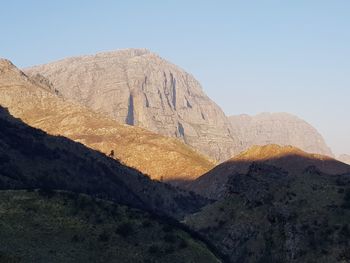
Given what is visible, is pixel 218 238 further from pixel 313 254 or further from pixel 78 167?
pixel 78 167

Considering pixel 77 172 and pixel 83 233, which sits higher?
pixel 77 172

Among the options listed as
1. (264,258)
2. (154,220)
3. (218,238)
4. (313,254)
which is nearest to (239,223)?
(218,238)

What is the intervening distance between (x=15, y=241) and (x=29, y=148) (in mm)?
98859

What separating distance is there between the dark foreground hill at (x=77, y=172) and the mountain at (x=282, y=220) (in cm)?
3333

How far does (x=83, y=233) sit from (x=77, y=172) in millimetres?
97169

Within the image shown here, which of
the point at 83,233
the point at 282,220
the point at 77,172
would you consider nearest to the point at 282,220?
the point at 282,220

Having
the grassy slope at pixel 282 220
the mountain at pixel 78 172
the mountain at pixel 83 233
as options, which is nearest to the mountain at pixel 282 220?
the grassy slope at pixel 282 220

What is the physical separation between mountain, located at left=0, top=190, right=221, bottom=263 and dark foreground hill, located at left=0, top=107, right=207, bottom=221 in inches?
2252

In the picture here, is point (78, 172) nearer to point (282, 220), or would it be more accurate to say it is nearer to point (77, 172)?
point (77, 172)

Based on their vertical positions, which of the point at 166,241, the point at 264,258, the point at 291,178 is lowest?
the point at 264,258

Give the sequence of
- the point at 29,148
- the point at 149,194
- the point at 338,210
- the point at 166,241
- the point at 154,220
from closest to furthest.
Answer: the point at 166,241
the point at 154,220
the point at 338,210
the point at 29,148
the point at 149,194

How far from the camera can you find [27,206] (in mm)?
67500

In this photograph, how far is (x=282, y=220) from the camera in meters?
89.4

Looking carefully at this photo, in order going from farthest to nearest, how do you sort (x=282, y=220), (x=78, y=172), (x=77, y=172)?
(x=78, y=172)
(x=77, y=172)
(x=282, y=220)
